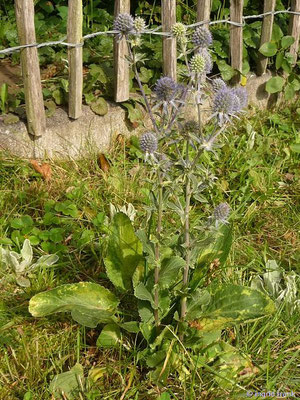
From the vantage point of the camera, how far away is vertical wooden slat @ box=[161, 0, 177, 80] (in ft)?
10.9

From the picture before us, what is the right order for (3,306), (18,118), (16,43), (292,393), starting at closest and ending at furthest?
1. (292,393)
2. (3,306)
3. (18,118)
4. (16,43)

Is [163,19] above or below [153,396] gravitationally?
above

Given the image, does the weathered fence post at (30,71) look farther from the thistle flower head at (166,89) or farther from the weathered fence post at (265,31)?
the weathered fence post at (265,31)

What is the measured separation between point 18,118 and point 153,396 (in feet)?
6.09

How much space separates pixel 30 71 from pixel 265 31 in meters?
1.87

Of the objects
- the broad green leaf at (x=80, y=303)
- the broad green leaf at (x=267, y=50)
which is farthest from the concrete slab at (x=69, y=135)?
the broad green leaf at (x=80, y=303)

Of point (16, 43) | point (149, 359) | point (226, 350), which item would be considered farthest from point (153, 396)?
point (16, 43)

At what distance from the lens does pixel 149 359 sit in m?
2.13

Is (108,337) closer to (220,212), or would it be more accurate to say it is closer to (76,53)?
(220,212)

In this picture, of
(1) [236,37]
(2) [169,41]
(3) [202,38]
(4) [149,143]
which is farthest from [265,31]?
(4) [149,143]

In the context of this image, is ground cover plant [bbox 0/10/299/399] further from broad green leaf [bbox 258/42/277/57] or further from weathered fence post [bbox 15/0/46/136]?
broad green leaf [bbox 258/42/277/57]

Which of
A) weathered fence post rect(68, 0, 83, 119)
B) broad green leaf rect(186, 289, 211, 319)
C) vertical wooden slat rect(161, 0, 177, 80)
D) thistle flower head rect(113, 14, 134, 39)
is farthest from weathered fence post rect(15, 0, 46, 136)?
broad green leaf rect(186, 289, 211, 319)

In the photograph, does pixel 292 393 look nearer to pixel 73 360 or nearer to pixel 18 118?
pixel 73 360

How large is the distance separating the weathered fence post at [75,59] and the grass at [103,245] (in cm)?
34
